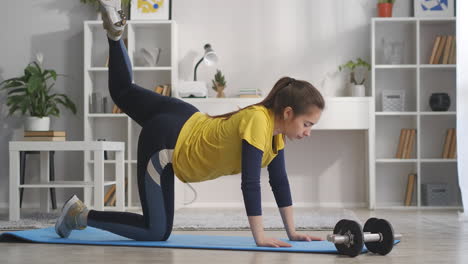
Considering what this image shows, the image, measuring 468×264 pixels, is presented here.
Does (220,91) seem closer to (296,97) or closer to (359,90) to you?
(359,90)

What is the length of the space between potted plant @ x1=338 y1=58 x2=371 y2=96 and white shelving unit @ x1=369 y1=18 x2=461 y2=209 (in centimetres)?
14

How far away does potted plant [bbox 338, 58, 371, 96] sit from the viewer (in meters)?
5.48

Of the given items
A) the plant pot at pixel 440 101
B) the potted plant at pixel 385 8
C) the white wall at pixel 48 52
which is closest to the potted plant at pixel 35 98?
the white wall at pixel 48 52

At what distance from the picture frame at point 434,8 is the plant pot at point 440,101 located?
0.66 meters

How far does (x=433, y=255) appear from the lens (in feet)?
8.41

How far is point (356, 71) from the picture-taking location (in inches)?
225

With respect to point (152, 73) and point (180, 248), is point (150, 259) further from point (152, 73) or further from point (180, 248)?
point (152, 73)

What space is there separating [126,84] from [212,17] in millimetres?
3018

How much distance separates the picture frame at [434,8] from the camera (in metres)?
5.51

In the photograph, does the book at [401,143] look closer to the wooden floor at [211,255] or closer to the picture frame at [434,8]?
the picture frame at [434,8]

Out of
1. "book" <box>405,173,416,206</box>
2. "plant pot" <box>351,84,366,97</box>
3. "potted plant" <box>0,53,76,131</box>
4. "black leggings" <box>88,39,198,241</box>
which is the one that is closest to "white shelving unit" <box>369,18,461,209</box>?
"book" <box>405,173,416,206</box>

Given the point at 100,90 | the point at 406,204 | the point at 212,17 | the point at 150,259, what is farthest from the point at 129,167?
the point at 150,259

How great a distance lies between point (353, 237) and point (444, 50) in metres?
3.54

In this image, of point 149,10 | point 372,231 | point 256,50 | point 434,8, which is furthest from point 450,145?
point 372,231
